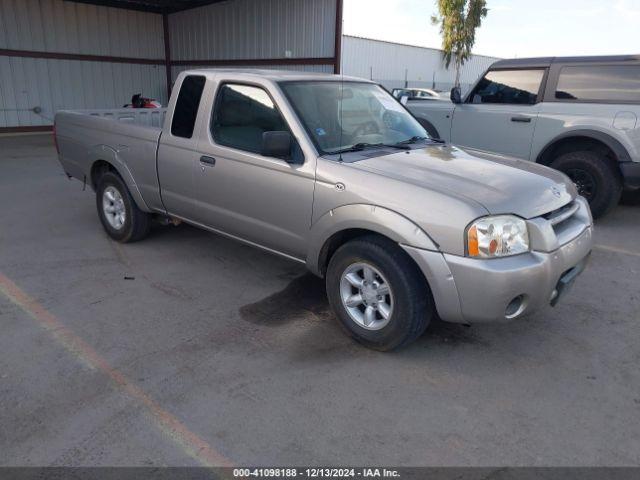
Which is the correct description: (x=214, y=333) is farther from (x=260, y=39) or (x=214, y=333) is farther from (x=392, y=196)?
(x=260, y=39)

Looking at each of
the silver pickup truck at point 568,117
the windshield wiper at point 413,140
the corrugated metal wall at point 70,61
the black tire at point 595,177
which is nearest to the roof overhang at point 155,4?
the corrugated metal wall at point 70,61

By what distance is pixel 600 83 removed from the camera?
6.69 metres

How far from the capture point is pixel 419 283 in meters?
3.29

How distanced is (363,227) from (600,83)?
16.6ft

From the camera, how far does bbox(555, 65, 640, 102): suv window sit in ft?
21.2

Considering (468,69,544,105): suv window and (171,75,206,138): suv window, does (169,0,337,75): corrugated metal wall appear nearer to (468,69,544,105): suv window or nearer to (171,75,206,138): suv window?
(468,69,544,105): suv window

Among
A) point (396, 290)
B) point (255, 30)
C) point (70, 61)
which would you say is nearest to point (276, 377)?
point (396, 290)

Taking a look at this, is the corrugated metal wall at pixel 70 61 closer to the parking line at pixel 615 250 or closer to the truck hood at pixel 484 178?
the truck hood at pixel 484 178

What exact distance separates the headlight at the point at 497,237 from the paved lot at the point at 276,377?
838 mm

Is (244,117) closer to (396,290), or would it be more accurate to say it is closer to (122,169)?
(122,169)

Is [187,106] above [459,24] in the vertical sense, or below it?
below

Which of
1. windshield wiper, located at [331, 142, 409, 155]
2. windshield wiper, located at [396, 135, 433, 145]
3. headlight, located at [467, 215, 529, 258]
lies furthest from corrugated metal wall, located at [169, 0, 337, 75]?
headlight, located at [467, 215, 529, 258]

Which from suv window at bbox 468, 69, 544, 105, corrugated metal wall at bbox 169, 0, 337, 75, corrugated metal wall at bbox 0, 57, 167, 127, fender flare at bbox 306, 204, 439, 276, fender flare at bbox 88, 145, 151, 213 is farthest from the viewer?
corrugated metal wall at bbox 0, 57, 167, 127

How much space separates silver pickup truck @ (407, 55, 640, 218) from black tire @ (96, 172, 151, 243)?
483cm
